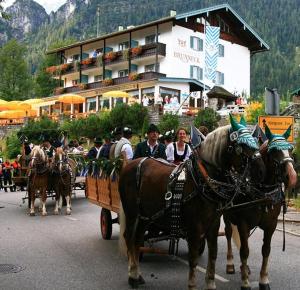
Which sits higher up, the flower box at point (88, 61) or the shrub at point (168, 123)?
the flower box at point (88, 61)

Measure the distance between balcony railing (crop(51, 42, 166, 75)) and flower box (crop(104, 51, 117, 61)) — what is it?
0.36ft

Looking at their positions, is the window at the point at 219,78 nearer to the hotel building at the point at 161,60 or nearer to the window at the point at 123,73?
the hotel building at the point at 161,60

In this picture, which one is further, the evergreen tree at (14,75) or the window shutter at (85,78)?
the evergreen tree at (14,75)

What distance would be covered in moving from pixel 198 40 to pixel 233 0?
353 feet

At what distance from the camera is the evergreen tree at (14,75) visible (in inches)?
2872

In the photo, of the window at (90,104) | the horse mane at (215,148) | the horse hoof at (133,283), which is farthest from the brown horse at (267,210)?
the window at (90,104)

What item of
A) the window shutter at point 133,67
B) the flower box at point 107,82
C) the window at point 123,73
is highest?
the window shutter at point 133,67

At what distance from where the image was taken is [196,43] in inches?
1994

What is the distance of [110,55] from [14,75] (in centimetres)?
2635

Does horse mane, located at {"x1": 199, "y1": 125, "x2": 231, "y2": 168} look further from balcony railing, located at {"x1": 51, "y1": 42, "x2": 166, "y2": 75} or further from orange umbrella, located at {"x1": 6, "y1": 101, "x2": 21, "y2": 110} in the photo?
balcony railing, located at {"x1": 51, "y1": 42, "x2": 166, "y2": 75}

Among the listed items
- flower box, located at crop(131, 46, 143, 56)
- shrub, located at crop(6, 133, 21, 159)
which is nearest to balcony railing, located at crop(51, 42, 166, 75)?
flower box, located at crop(131, 46, 143, 56)

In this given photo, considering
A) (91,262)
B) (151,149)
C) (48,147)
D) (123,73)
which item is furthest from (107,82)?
(91,262)

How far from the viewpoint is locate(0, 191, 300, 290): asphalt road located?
7312mm

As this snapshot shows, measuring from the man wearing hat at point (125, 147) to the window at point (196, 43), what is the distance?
41346mm
